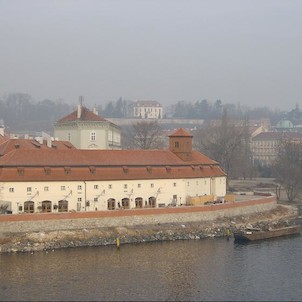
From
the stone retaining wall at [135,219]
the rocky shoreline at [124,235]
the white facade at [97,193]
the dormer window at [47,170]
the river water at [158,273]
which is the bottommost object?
the river water at [158,273]

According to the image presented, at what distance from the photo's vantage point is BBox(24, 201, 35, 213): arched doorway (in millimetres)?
48781

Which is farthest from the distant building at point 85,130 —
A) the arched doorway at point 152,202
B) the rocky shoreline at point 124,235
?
the rocky shoreline at point 124,235

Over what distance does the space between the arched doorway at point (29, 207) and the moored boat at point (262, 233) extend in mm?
16244

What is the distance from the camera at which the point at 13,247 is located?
42.8 metres

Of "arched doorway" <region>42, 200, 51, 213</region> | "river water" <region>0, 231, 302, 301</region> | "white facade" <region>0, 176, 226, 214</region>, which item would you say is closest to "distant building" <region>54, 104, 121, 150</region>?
"white facade" <region>0, 176, 226, 214</region>

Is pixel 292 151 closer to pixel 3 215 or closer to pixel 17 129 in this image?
pixel 3 215

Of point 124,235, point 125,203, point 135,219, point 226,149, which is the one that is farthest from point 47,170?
point 226,149

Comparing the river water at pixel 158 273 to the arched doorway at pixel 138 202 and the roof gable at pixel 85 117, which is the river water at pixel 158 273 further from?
the roof gable at pixel 85 117

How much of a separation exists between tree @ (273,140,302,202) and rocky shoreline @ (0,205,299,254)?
865 inches

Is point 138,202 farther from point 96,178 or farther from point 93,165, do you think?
point 93,165

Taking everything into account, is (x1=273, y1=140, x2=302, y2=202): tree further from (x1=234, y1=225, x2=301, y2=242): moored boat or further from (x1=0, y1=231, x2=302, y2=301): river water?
(x1=0, y1=231, x2=302, y2=301): river water

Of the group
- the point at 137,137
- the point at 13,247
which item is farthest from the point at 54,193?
the point at 137,137

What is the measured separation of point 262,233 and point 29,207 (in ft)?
62.1

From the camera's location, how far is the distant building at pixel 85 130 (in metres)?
→ 71.3
